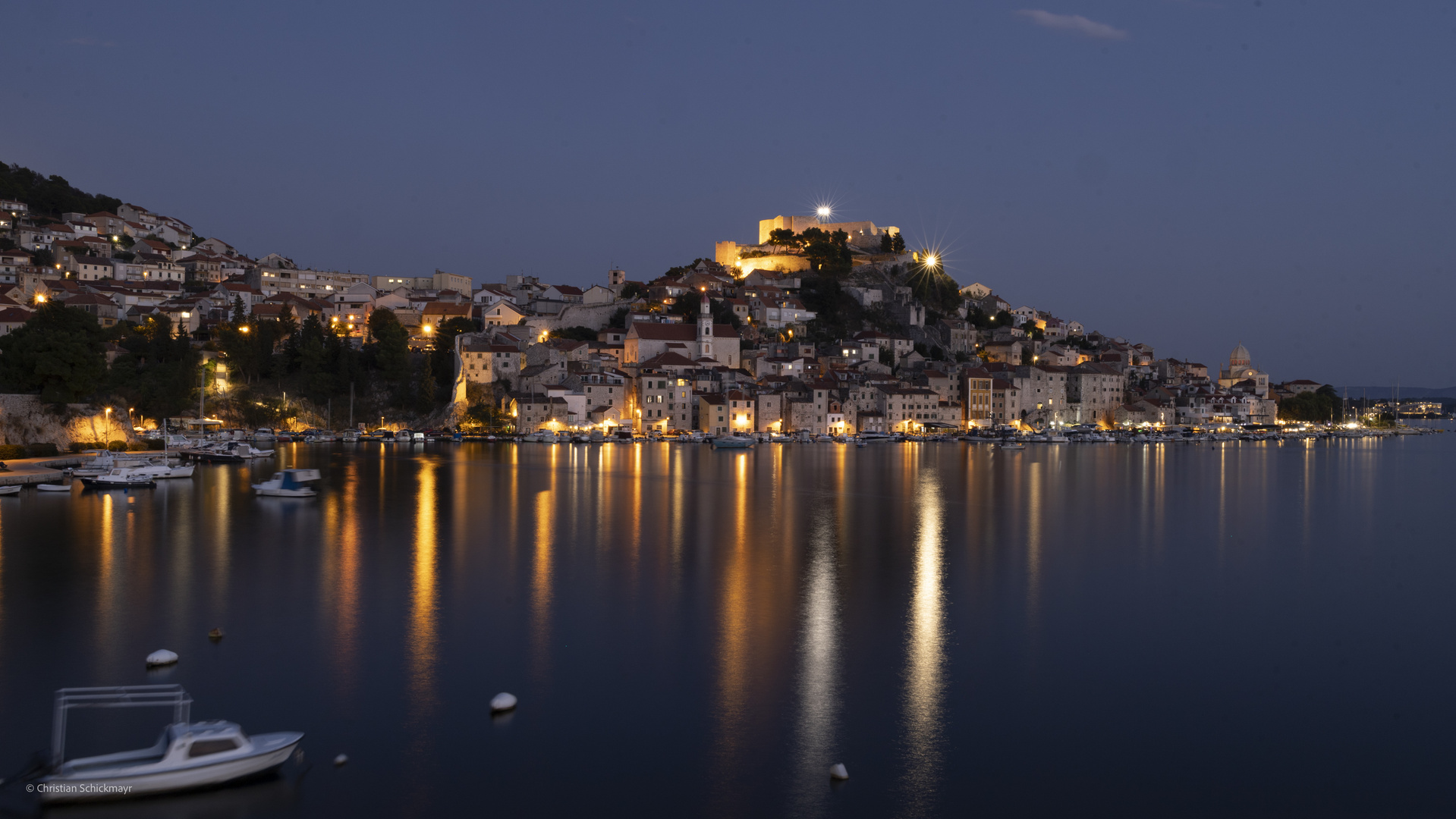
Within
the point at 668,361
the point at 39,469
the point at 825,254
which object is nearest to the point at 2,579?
the point at 39,469

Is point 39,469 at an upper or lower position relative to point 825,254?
lower

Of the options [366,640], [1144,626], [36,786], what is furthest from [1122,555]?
[36,786]

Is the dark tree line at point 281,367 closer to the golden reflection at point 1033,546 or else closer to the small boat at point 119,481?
the small boat at point 119,481

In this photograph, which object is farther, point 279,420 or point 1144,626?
point 279,420

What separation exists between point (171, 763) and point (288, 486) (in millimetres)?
12889

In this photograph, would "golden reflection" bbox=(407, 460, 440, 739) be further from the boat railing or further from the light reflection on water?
the light reflection on water

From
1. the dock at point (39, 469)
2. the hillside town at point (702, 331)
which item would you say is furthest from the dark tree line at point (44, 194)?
the dock at point (39, 469)

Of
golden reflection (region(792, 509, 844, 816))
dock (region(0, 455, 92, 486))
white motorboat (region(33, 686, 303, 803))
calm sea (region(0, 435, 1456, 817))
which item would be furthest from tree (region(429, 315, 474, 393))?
white motorboat (region(33, 686, 303, 803))

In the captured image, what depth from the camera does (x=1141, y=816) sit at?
15.4 feet

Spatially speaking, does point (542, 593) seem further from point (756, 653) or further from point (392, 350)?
point (392, 350)

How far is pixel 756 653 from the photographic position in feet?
23.4

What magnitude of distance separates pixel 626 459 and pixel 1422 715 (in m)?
21.5

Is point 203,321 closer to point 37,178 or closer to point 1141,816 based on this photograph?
point 37,178

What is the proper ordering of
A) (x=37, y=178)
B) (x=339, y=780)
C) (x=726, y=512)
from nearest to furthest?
(x=339, y=780), (x=726, y=512), (x=37, y=178)
